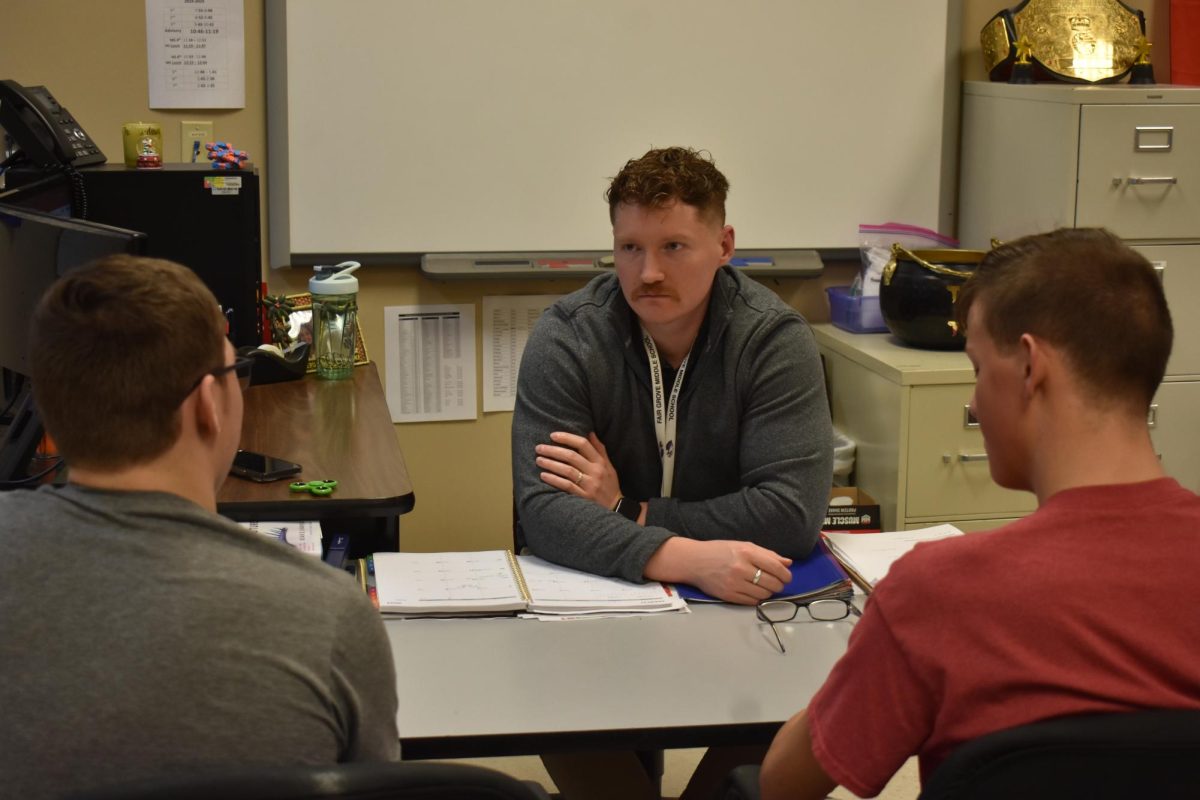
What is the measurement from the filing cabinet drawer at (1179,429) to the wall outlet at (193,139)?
2.44m

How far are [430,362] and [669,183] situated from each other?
5.03ft

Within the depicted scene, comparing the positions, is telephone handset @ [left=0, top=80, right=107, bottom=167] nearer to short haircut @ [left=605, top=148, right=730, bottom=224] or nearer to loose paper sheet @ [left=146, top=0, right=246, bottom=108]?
loose paper sheet @ [left=146, top=0, right=246, bottom=108]

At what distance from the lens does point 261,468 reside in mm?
2307

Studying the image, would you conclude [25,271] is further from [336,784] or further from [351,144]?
[336,784]

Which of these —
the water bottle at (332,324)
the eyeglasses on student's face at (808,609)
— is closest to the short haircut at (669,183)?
the eyeglasses on student's face at (808,609)

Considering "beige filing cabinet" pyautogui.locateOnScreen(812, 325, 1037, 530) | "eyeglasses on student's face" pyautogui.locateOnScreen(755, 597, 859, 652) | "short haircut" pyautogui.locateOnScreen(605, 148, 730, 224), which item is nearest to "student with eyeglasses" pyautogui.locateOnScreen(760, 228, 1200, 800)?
"eyeglasses on student's face" pyautogui.locateOnScreen(755, 597, 859, 652)

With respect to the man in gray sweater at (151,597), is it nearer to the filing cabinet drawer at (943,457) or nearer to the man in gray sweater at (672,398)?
the man in gray sweater at (672,398)

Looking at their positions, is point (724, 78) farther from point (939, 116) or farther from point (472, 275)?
point (472, 275)

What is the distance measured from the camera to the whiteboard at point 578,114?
3.38 meters

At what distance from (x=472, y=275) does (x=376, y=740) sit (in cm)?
236

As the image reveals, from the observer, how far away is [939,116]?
3707 millimetres

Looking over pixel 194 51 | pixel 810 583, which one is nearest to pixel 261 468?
pixel 810 583

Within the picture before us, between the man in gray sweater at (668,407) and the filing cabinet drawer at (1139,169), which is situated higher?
the filing cabinet drawer at (1139,169)

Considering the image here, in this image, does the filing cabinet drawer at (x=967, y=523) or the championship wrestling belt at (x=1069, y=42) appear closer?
the filing cabinet drawer at (x=967, y=523)
